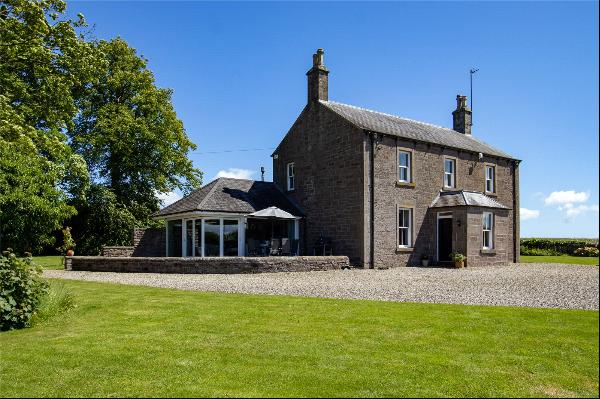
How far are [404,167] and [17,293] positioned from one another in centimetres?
1998

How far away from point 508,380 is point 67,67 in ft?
46.3

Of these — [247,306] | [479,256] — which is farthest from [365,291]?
[479,256]

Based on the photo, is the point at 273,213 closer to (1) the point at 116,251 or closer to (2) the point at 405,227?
(2) the point at 405,227

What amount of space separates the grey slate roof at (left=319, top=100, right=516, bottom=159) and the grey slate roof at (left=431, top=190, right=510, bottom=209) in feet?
8.84

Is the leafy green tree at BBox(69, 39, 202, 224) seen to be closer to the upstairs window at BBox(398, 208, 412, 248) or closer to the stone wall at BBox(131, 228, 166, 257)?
the stone wall at BBox(131, 228, 166, 257)

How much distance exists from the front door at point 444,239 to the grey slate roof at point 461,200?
3.36 feet

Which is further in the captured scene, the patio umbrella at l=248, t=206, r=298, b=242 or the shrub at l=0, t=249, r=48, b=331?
the patio umbrella at l=248, t=206, r=298, b=242

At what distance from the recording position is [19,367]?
6387mm

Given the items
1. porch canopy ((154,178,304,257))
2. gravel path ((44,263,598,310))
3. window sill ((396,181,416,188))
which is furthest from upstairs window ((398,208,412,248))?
gravel path ((44,263,598,310))

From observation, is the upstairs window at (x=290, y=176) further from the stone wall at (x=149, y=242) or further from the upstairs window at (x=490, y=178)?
the upstairs window at (x=490, y=178)

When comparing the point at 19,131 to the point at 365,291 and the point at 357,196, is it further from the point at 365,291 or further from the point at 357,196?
the point at 357,196

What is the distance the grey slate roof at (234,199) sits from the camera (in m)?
25.5

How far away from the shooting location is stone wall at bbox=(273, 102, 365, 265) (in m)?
24.3

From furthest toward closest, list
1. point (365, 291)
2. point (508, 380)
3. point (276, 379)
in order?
point (365, 291), point (276, 379), point (508, 380)
